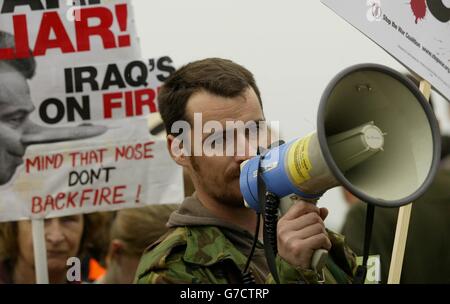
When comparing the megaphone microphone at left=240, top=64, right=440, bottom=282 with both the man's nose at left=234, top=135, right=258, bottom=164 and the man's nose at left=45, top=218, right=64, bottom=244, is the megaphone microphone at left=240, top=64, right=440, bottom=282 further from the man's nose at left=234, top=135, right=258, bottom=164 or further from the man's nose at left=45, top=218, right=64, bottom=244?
the man's nose at left=45, top=218, right=64, bottom=244

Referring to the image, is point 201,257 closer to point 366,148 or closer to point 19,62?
point 366,148

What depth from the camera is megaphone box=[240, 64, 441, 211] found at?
1742mm

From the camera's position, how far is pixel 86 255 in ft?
11.7

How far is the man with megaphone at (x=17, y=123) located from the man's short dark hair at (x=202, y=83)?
118cm

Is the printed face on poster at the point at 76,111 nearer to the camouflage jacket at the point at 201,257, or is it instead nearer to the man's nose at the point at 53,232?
the man's nose at the point at 53,232

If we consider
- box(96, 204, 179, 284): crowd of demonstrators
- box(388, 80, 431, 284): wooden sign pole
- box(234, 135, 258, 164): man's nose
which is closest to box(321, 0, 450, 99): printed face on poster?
box(388, 80, 431, 284): wooden sign pole

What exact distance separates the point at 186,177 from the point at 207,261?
152cm

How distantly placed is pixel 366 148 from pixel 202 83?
0.57 metres

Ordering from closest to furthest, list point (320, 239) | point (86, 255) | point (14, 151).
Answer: point (320, 239) → point (14, 151) → point (86, 255)

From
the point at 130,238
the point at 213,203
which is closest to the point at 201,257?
the point at 213,203

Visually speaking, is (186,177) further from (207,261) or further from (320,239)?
(320,239)

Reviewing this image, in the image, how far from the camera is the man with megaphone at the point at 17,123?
130 inches
